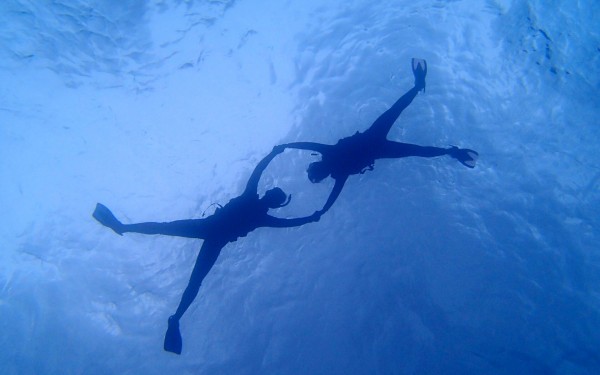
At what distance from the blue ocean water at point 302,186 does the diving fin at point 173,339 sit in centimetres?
531

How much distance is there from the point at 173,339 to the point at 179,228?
2.19 meters

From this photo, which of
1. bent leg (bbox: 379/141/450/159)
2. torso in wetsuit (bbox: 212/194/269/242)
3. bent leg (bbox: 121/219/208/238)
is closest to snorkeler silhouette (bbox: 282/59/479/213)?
bent leg (bbox: 379/141/450/159)

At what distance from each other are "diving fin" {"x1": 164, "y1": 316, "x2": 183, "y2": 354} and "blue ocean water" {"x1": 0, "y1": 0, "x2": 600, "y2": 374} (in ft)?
17.4

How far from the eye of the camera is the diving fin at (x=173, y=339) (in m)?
6.76

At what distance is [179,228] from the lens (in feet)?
23.2

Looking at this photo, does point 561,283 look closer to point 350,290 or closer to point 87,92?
point 350,290

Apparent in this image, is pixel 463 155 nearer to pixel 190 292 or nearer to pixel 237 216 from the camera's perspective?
pixel 237 216

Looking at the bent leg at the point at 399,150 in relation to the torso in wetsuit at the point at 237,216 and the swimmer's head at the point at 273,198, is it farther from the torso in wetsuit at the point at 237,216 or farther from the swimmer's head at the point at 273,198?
the torso in wetsuit at the point at 237,216

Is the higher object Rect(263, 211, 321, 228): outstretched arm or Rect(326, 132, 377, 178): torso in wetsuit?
Rect(326, 132, 377, 178): torso in wetsuit

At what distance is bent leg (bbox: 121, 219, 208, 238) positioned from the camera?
6.86 m

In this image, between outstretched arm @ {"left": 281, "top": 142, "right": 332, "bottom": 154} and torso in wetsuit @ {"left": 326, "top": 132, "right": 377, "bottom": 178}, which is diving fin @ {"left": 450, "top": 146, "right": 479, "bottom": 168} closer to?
torso in wetsuit @ {"left": 326, "top": 132, "right": 377, "bottom": 178}

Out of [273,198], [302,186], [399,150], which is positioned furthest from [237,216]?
[302,186]

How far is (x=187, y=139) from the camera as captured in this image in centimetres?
1366

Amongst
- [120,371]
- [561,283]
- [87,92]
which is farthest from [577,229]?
[120,371]
